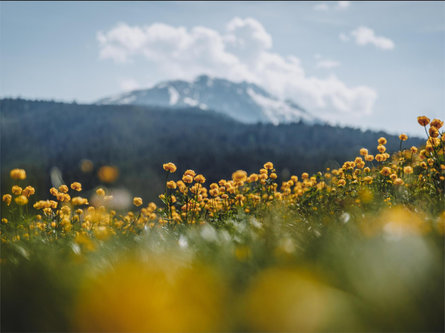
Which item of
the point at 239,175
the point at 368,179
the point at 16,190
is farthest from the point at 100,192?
the point at 368,179

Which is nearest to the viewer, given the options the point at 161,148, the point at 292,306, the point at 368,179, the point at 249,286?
the point at 292,306

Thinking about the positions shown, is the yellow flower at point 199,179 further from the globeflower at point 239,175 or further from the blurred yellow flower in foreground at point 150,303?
the blurred yellow flower in foreground at point 150,303

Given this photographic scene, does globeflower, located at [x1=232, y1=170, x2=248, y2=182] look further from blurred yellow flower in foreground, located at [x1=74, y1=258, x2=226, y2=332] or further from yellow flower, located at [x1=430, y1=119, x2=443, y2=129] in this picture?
blurred yellow flower in foreground, located at [x1=74, y1=258, x2=226, y2=332]

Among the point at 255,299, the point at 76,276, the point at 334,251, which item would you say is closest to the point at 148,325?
the point at 255,299

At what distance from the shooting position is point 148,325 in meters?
0.99

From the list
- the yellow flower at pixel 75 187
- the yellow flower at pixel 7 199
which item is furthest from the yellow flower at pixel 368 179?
the yellow flower at pixel 7 199

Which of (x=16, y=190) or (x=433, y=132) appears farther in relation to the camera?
(x=16, y=190)

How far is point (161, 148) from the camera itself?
143500 millimetres

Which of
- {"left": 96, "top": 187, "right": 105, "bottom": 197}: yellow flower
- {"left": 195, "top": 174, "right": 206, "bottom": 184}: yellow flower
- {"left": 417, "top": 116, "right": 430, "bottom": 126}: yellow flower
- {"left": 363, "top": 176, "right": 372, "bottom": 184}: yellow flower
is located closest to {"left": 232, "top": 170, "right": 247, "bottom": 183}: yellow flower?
{"left": 195, "top": 174, "right": 206, "bottom": 184}: yellow flower

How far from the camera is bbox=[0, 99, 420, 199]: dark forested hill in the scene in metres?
110

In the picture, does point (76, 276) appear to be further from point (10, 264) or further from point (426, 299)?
point (426, 299)

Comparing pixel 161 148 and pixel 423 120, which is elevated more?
pixel 161 148

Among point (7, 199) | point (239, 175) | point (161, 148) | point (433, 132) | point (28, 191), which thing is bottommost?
point (7, 199)

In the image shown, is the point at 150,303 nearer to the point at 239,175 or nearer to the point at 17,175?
the point at 17,175
